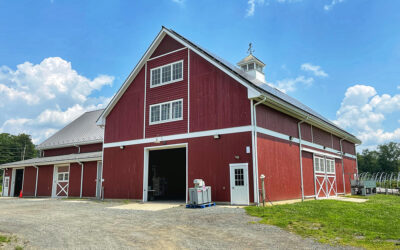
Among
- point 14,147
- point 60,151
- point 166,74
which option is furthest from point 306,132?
point 14,147

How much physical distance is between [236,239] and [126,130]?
13.2 m

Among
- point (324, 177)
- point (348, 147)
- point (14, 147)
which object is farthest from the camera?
point (14, 147)

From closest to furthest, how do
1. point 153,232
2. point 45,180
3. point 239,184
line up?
point 153,232 → point 239,184 → point 45,180

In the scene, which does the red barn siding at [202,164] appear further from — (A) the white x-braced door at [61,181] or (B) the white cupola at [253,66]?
(B) the white cupola at [253,66]

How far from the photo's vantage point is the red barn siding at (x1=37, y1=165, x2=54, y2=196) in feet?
82.3

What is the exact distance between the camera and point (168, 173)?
23547 mm

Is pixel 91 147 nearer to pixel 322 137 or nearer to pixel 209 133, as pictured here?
pixel 209 133

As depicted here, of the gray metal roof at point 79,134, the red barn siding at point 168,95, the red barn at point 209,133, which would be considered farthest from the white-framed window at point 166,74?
the gray metal roof at point 79,134

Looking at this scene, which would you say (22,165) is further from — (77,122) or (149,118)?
(149,118)

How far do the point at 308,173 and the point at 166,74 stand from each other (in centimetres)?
1052

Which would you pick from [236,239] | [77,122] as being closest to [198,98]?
[236,239]

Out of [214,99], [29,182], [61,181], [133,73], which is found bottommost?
[29,182]

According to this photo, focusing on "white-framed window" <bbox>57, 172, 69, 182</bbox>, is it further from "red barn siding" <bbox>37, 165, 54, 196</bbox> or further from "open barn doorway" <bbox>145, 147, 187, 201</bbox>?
"open barn doorway" <bbox>145, 147, 187, 201</bbox>

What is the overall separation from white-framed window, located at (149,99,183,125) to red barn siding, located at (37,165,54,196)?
41.7ft
